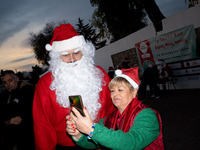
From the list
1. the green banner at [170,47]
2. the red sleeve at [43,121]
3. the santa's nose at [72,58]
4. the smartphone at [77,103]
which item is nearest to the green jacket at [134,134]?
the smartphone at [77,103]

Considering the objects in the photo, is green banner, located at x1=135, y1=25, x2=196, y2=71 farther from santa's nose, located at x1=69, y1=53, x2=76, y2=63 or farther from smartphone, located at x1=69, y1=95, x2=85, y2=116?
smartphone, located at x1=69, y1=95, x2=85, y2=116

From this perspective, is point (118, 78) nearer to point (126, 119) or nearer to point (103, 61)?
point (126, 119)

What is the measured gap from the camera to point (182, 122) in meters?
4.34

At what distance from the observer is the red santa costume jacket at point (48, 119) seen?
1877 millimetres

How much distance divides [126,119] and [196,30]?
245 inches

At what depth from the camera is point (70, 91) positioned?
6.61ft

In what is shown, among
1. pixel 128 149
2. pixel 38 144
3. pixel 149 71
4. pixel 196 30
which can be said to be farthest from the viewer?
pixel 149 71

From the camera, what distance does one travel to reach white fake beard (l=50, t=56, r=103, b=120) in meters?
1.99

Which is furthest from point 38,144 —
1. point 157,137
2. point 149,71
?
point 149,71

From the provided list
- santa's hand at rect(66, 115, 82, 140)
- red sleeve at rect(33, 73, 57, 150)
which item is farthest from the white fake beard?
santa's hand at rect(66, 115, 82, 140)

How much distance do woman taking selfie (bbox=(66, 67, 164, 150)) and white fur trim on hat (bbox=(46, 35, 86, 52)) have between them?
0.79 m

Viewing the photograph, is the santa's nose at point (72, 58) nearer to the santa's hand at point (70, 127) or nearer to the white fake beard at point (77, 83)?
the white fake beard at point (77, 83)

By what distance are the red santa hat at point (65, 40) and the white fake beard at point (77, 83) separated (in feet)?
0.67

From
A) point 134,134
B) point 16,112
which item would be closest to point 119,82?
point 134,134
